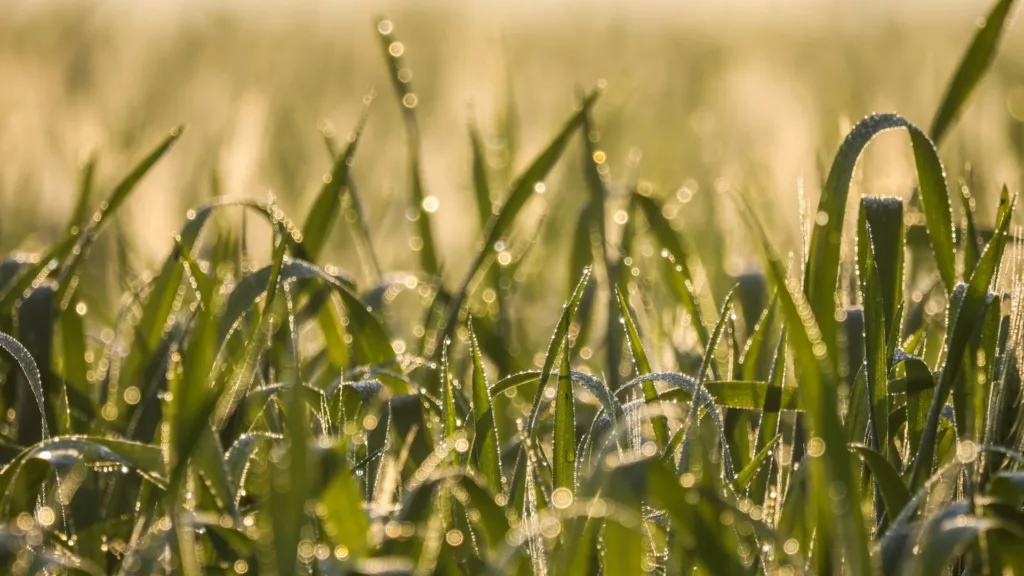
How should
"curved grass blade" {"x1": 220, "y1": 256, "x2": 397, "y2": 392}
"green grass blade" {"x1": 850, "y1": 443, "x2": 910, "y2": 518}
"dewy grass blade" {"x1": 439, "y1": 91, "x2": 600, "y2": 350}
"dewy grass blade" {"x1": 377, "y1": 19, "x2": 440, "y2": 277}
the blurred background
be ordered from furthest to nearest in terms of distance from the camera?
the blurred background, "dewy grass blade" {"x1": 377, "y1": 19, "x2": 440, "y2": 277}, "dewy grass blade" {"x1": 439, "y1": 91, "x2": 600, "y2": 350}, "curved grass blade" {"x1": 220, "y1": 256, "x2": 397, "y2": 392}, "green grass blade" {"x1": 850, "y1": 443, "x2": 910, "y2": 518}

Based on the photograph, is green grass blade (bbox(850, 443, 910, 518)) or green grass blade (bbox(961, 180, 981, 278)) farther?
green grass blade (bbox(961, 180, 981, 278))

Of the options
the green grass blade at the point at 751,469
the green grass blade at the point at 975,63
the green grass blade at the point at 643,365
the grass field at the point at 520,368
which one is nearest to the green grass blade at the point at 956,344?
the grass field at the point at 520,368

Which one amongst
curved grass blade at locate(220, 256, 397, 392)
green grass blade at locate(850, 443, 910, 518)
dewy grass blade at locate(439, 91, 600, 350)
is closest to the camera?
green grass blade at locate(850, 443, 910, 518)

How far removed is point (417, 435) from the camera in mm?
1069

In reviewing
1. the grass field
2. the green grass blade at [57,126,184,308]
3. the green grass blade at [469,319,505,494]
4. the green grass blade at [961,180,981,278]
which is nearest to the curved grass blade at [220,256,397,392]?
the grass field

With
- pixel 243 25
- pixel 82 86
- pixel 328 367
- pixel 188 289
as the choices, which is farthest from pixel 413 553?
pixel 243 25

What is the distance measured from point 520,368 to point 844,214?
546 mm

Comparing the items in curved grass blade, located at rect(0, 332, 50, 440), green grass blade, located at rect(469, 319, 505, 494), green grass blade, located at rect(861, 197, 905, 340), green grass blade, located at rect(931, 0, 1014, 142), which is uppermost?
green grass blade, located at rect(931, 0, 1014, 142)

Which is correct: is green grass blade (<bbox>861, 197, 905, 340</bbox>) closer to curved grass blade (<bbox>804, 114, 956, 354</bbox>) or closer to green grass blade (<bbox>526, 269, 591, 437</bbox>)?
curved grass blade (<bbox>804, 114, 956, 354</bbox>)

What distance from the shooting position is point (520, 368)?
54.8 inches

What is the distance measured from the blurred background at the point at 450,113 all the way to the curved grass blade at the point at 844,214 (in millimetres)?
113

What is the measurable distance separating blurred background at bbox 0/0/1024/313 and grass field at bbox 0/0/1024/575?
0.09 feet

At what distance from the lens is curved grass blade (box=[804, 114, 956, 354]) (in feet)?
2.68

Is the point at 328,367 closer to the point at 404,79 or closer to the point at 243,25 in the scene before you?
the point at 404,79
